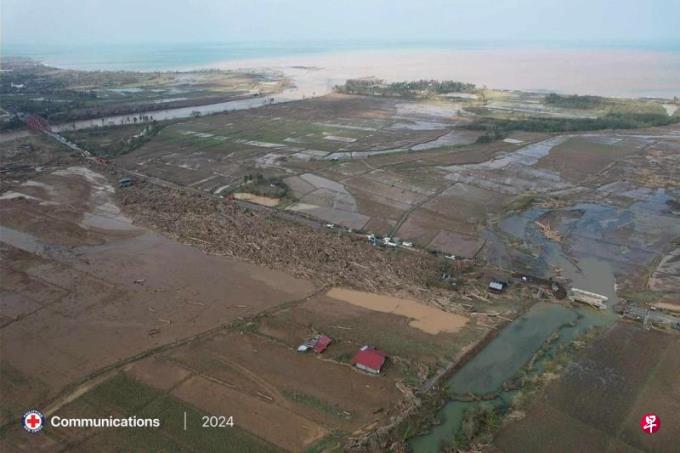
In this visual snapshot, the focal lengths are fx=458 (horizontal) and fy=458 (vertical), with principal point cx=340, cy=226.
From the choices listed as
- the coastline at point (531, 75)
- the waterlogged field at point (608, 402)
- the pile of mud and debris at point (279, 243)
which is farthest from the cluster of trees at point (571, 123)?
the waterlogged field at point (608, 402)

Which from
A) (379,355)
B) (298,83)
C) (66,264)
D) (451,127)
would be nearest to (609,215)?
(379,355)

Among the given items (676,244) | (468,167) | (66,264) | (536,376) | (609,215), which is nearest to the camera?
(536,376)

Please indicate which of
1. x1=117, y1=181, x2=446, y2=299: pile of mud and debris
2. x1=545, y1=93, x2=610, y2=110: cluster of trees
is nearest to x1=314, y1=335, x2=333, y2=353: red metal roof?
x1=117, y1=181, x2=446, y2=299: pile of mud and debris

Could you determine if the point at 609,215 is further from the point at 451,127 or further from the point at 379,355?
the point at 451,127

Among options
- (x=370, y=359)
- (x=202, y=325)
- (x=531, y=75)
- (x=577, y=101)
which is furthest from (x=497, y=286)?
(x=531, y=75)

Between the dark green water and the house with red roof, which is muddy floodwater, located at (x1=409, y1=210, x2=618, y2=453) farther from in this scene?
the house with red roof

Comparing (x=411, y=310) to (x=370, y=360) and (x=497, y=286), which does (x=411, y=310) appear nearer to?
(x=370, y=360)
